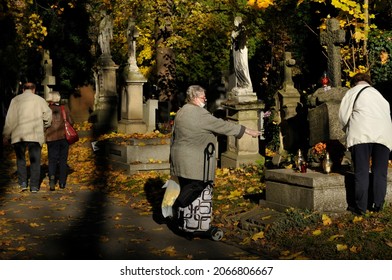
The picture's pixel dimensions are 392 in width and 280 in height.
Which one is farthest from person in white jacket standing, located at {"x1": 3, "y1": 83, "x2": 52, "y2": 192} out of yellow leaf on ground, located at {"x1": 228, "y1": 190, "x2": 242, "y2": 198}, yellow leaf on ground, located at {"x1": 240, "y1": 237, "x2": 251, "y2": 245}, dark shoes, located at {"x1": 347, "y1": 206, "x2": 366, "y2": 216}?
dark shoes, located at {"x1": 347, "y1": 206, "x2": 366, "y2": 216}

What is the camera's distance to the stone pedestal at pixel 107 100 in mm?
24073

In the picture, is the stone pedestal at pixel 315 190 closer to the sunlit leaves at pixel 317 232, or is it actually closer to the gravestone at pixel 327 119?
the sunlit leaves at pixel 317 232

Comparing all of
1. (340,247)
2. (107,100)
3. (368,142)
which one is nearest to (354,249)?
(340,247)

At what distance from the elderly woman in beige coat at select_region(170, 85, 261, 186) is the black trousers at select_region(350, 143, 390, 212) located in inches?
47.2

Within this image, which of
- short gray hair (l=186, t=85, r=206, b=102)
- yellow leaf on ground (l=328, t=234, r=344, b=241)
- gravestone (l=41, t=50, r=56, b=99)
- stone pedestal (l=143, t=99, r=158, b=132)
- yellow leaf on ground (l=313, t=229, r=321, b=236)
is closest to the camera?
yellow leaf on ground (l=328, t=234, r=344, b=241)

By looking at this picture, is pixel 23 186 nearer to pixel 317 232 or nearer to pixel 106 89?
pixel 317 232

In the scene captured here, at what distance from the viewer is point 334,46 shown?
11.6m

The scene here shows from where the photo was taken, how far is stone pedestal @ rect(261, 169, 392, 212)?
8.92 meters

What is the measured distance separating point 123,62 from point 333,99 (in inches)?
1466

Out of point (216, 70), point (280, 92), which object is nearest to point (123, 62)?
point (216, 70)

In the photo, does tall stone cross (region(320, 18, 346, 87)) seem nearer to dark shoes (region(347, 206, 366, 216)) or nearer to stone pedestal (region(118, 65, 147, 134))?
dark shoes (region(347, 206, 366, 216))

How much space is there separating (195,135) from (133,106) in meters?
12.1

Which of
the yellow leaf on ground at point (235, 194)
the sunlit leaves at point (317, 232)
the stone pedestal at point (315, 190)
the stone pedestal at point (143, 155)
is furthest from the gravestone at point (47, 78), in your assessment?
the sunlit leaves at point (317, 232)

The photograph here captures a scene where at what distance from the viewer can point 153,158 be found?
51.9ft
